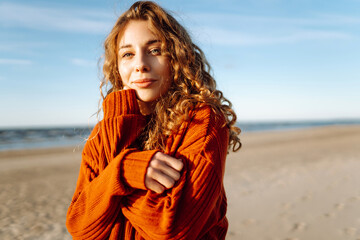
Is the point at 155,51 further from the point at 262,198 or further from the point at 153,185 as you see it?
the point at 262,198

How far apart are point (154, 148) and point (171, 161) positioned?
26 cm

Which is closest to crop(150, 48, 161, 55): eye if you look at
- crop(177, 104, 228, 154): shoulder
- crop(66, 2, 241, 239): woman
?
crop(66, 2, 241, 239): woman

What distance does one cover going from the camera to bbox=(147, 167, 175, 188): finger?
1.30 meters

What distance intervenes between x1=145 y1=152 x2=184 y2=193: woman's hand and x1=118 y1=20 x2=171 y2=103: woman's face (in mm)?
477

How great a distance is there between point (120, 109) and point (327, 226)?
4.20 metres

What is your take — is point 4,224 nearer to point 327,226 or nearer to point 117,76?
point 117,76

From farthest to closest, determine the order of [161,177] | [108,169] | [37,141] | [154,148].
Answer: [37,141] → [154,148] → [108,169] → [161,177]

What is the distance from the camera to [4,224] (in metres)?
4.86

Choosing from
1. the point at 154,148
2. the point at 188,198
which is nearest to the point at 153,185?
the point at 188,198

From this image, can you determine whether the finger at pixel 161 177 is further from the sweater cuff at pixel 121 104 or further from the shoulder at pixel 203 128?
the sweater cuff at pixel 121 104

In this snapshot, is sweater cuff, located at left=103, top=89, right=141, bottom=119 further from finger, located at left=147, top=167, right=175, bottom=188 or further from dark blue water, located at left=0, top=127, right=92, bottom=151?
dark blue water, located at left=0, top=127, right=92, bottom=151

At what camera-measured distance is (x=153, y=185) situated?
1323mm

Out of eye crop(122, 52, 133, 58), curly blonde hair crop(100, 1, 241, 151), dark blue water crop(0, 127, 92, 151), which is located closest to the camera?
curly blonde hair crop(100, 1, 241, 151)

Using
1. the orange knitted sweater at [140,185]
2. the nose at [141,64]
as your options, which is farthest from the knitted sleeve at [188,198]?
the nose at [141,64]
